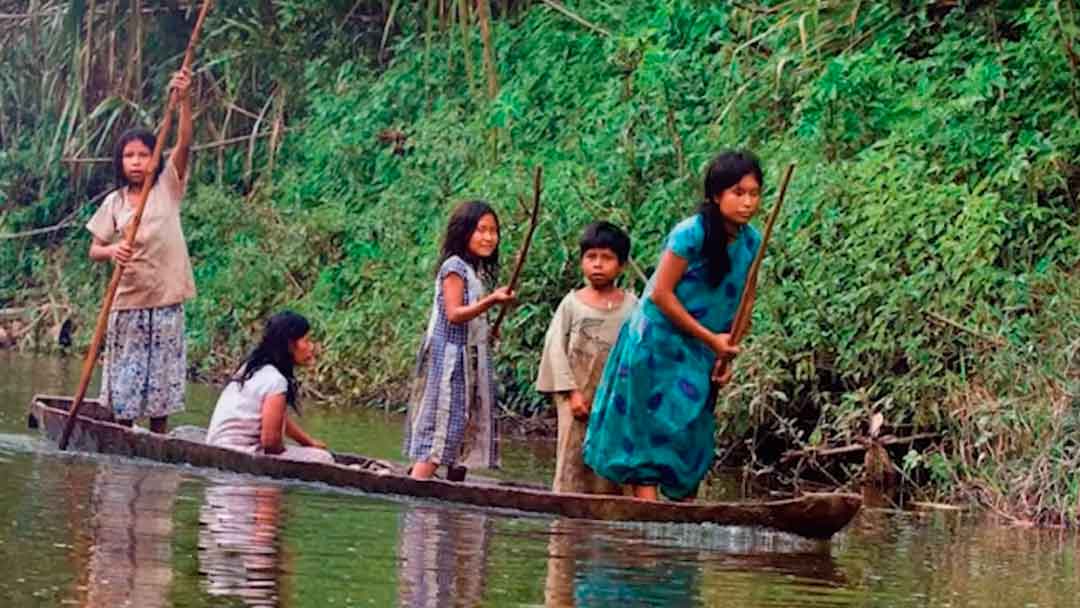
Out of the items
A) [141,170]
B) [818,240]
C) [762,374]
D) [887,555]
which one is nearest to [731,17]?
[818,240]

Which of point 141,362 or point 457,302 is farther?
point 141,362

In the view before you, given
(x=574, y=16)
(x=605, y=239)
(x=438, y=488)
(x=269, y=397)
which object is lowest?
(x=438, y=488)

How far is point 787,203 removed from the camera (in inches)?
500

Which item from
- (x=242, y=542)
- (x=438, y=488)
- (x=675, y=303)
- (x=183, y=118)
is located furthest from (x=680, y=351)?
(x=183, y=118)

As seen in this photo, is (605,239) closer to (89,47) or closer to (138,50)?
(138,50)

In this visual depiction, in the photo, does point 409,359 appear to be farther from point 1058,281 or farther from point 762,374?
point 1058,281

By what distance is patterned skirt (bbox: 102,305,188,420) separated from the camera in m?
11.7

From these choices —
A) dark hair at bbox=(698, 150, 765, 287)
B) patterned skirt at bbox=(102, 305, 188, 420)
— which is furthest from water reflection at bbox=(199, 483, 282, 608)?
dark hair at bbox=(698, 150, 765, 287)

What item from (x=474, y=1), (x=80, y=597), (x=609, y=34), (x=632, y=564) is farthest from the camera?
(x=474, y=1)

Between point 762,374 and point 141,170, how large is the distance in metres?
3.22

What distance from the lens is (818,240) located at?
12.7 meters

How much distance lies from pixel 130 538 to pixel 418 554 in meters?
0.97

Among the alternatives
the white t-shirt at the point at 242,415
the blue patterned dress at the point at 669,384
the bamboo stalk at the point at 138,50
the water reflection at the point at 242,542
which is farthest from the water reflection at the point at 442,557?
the bamboo stalk at the point at 138,50

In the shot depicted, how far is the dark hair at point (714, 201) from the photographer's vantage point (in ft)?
28.5
